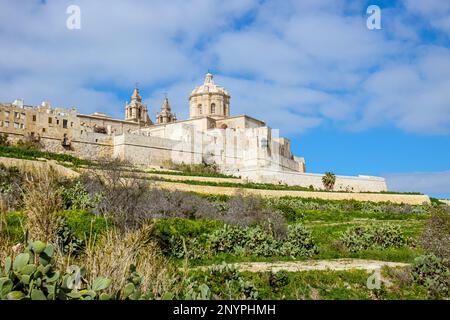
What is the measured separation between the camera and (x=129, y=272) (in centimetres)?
553

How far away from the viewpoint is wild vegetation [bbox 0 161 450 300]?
491 cm

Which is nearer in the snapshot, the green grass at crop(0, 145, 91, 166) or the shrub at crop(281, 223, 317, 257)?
the shrub at crop(281, 223, 317, 257)

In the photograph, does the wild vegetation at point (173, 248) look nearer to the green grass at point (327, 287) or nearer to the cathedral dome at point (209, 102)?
the green grass at point (327, 287)

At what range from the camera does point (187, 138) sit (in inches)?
1965

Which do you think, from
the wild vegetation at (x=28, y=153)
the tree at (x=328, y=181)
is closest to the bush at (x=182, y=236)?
the wild vegetation at (x=28, y=153)

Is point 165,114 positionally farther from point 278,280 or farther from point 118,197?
Answer: point 278,280

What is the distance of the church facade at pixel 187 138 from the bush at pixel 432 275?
110 ft

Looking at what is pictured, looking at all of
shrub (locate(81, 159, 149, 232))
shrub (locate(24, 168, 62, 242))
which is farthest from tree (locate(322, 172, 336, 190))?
shrub (locate(24, 168, 62, 242))

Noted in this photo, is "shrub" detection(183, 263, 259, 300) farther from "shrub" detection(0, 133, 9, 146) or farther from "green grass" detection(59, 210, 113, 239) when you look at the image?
"shrub" detection(0, 133, 9, 146)

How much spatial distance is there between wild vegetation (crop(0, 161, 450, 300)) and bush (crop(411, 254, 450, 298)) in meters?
0.02
